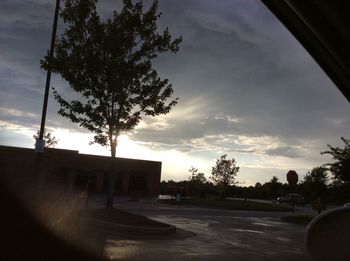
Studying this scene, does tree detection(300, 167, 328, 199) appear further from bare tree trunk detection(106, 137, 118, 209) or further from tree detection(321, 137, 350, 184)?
bare tree trunk detection(106, 137, 118, 209)

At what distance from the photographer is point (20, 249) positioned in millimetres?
8695

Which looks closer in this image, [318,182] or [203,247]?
[203,247]

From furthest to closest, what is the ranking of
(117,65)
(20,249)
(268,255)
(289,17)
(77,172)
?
1. (77,172)
2. (117,65)
3. (268,255)
4. (20,249)
5. (289,17)

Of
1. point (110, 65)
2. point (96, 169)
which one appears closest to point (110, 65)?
point (110, 65)

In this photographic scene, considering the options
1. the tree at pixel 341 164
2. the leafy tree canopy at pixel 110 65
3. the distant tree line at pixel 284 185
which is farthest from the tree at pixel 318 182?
the leafy tree canopy at pixel 110 65

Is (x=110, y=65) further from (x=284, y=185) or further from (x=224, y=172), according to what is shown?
(x=284, y=185)

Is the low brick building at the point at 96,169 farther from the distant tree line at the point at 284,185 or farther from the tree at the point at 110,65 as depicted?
the tree at the point at 110,65

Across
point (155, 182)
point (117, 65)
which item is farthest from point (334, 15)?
point (155, 182)

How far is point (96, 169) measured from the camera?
55.8 meters

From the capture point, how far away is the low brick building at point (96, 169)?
1940 inches

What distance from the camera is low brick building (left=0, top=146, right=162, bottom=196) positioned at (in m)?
49.3

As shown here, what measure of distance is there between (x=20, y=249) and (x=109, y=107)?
11.9 m

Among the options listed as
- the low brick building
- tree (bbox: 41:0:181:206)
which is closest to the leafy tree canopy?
tree (bbox: 41:0:181:206)

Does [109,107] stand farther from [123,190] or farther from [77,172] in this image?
[123,190]
